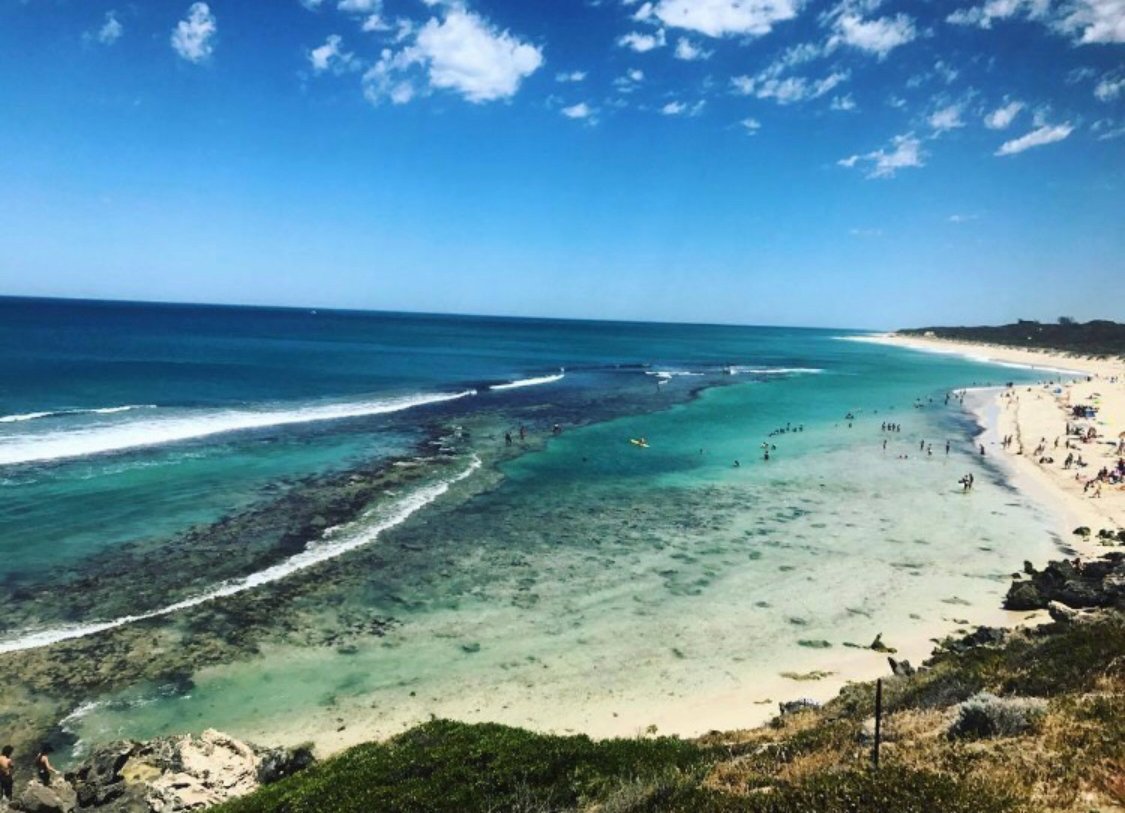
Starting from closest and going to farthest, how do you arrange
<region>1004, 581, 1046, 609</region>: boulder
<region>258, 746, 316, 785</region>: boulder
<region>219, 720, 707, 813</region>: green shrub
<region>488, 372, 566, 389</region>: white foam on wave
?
<region>219, 720, 707, 813</region>: green shrub → <region>258, 746, 316, 785</region>: boulder → <region>1004, 581, 1046, 609</region>: boulder → <region>488, 372, 566, 389</region>: white foam on wave

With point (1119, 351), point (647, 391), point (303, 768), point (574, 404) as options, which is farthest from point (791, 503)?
point (1119, 351)

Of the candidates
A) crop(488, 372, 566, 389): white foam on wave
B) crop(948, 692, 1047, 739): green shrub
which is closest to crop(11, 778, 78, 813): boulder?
crop(948, 692, 1047, 739): green shrub

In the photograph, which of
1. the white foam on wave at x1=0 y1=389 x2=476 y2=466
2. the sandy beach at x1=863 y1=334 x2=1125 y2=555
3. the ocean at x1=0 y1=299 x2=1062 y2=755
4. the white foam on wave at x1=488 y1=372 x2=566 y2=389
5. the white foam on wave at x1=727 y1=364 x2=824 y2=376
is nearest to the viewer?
the ocean at x1=0 y1=299 x2=1062 y2=755

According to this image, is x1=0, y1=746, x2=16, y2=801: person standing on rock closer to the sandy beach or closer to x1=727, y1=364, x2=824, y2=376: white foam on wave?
the sandy beach

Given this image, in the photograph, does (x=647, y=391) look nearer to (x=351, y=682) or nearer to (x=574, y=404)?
(x=574, y=404)

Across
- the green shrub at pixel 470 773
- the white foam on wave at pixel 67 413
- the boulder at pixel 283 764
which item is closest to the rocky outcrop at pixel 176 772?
the boulder at pixel 283 764

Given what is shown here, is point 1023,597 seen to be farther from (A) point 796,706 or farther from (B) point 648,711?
(B) point 648,711
